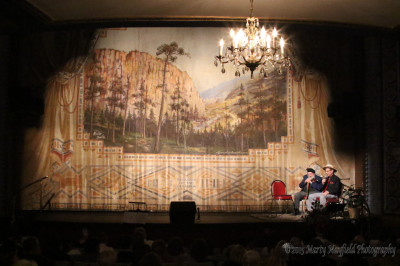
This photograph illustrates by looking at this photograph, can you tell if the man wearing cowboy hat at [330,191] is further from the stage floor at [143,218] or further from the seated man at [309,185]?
the stage floor at [143,218]

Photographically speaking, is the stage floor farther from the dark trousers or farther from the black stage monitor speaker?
the dark trousers

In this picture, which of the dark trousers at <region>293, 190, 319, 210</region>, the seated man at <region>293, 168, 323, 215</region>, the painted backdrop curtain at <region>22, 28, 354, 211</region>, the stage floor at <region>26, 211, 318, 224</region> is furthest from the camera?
the painted backdrop curtain at <region>22, 28, 354, 211</region>

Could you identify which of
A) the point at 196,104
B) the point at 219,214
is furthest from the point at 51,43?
the point at 219,214

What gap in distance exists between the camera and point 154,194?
452 inches

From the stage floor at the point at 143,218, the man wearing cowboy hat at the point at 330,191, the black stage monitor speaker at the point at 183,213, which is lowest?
the stage floor at the point at 143,218

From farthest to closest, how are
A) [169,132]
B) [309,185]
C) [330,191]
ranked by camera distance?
[169,132]
[309,185]
[330,191]

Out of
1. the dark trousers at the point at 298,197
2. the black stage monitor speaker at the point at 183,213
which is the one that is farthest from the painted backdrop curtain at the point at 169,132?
the black stage monitor speaker at the point at 183,213

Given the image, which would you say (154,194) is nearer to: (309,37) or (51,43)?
(51,43)

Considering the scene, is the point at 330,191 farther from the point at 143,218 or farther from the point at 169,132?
the point at 143,218

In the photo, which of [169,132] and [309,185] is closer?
[309,185]

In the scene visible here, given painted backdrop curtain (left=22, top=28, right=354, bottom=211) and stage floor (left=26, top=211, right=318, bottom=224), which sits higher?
painted backdrop curtain (left=22, top=28, right=354, bottom=211)

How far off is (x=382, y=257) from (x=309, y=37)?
847 cm

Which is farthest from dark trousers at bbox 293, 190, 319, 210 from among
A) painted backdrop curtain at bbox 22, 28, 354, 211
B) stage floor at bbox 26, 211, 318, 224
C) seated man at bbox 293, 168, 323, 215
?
painted backdrop curtain at bbox 22, 28, 354, 211

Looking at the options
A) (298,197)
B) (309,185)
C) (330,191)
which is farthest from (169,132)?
(330,191)
